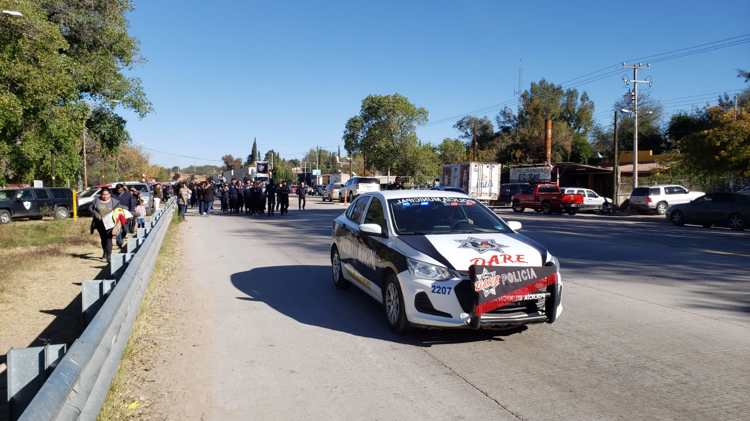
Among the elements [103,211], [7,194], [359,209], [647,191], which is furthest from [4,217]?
[647,191]

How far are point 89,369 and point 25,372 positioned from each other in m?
0.44

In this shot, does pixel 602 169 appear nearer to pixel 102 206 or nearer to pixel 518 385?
pixel 102 206

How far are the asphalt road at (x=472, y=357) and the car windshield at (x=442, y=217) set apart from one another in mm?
1221

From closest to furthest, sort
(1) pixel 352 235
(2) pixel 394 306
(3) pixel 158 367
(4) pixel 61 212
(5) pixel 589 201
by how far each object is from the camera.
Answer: (3) pixel 158 367 → (2) pixel 394 306 → (1) pixel 352 235 → (4) pixel 61 212 → (5) pixel 589 201

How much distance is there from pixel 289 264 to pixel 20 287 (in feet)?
15.1

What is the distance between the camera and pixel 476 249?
6223 millimetres

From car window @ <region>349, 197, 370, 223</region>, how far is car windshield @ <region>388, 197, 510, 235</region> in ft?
2.99

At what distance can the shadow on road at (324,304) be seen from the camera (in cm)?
651

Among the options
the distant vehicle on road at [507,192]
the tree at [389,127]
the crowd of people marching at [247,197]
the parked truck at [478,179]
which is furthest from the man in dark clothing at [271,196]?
the tree at [389,127]

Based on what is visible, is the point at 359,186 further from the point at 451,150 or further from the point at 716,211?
the point at 451,150

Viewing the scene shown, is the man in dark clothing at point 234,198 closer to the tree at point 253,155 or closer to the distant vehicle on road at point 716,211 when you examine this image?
the distant vehicle on road at point 716,211

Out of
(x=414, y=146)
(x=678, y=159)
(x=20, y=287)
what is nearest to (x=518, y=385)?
(x=20, y=287)

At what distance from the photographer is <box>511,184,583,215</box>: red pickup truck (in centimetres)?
3425

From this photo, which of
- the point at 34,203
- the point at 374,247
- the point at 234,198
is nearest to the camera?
the point at 374,247
